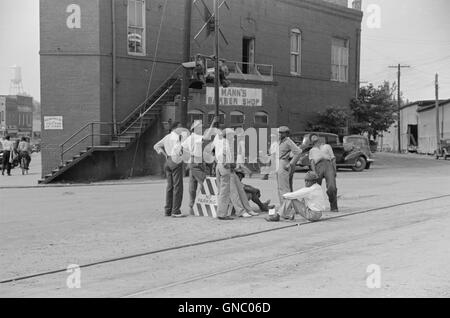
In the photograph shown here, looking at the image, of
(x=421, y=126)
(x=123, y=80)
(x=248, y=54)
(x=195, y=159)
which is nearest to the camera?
(x=195, y=159)

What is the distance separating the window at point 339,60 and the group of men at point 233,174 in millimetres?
24859

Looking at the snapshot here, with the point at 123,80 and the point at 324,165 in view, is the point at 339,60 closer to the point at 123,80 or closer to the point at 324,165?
the point at 123,80

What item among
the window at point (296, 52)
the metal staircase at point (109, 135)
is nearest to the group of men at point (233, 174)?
the metal staircase at point (109, 135)

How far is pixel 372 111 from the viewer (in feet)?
124

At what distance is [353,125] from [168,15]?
14563mm

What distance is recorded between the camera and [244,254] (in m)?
8.30

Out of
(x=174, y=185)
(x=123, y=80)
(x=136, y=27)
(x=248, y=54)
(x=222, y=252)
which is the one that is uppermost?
(x=136, y=27)

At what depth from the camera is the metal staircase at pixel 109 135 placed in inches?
907

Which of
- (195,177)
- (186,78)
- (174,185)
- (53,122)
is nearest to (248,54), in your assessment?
(53,122)

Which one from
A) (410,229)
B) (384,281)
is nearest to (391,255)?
(384,281)

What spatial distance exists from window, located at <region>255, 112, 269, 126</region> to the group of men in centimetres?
1590

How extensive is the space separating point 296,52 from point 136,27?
11514 mm

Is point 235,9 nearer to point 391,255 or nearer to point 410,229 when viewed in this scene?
point 410,229

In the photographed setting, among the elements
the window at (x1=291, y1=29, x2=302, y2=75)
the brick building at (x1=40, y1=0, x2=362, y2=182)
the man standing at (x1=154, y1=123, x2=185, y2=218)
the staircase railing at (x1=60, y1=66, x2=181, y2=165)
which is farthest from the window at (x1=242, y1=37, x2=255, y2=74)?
the man standing at (x1=154, y1=123, x2=185, y2=218)
